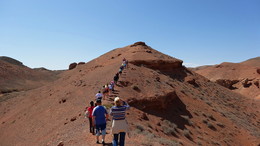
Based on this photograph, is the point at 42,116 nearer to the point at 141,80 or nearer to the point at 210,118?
the point at 141,80

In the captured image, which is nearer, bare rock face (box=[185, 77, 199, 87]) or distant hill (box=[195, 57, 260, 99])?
bare rock face (box=[185, 77, 199, 87])

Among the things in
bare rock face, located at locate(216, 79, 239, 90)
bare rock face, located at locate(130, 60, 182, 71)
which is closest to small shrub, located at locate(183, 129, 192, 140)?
bare rock face, located at locate(130, 60, 182, 71)

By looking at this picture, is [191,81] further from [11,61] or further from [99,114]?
[11,61]

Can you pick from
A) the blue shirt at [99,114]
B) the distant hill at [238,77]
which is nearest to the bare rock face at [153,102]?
the blue shirt at [99,114]

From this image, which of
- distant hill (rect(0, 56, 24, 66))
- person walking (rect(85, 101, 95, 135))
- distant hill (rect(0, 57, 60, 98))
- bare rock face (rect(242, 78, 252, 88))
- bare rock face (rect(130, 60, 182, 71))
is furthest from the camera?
distant hill (rect(0, 56, 24, 66))

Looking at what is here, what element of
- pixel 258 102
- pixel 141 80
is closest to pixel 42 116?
pixel 141 80

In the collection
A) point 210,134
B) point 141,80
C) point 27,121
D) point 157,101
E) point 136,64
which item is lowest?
point 210,134

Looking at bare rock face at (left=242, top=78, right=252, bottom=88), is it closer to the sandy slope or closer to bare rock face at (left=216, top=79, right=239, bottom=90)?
bare rock face at (left=216, top=79, right=239, bottom=90)

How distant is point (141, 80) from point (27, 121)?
37.4 feet

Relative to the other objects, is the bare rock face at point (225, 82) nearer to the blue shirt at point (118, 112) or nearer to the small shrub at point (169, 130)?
the small shrub at point (169, 130)

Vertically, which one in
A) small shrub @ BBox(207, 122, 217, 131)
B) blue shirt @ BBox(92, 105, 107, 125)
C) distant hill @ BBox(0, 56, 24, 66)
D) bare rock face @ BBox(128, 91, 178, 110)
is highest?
distant hill @ BBox(0, 56, 24, 66)

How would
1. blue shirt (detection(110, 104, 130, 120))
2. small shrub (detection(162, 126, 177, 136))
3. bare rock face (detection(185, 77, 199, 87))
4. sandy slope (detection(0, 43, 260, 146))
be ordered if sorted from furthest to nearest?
bare rock face (detection(185, 77, 199, 87))
small shrub (detection(162, 126, 177, 136))
sandy slope (detection(0, 43, 260, 146))
blue shirt (detection(110, 104, 130, 120))

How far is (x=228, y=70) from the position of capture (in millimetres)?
61250

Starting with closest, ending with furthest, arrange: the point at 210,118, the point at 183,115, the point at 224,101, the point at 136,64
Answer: the point at 183,115 < the point at 210,118 < the point at 136,64 < the point at 224,101
